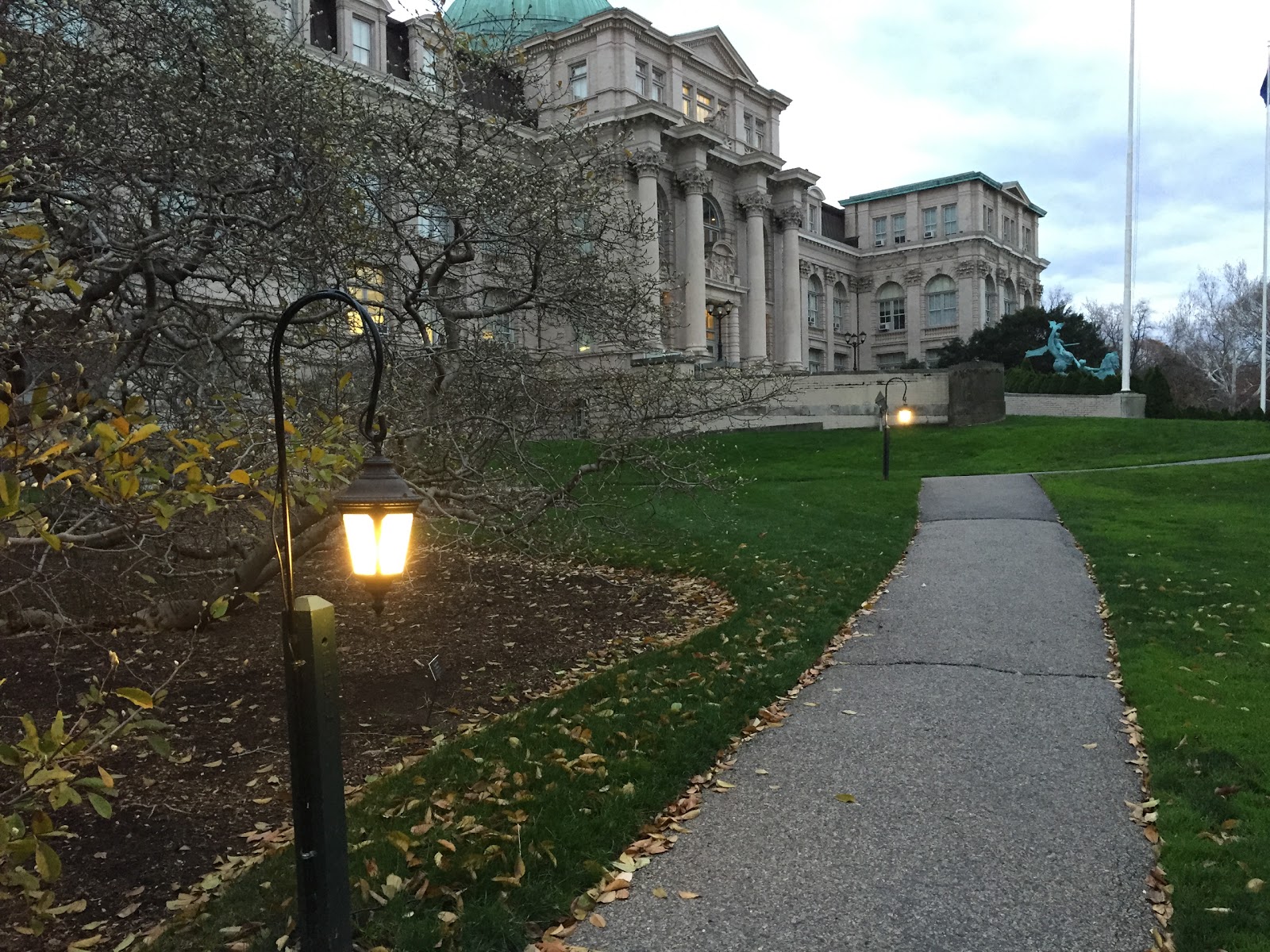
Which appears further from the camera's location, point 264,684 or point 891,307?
point 891,307

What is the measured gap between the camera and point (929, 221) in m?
81.8

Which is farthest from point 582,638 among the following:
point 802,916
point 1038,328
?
point 1038,328

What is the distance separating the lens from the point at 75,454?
505cm

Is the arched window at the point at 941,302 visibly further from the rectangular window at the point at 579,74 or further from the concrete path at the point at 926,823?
the concrete path at the point at 926,823

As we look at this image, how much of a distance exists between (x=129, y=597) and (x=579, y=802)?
22.7 feet

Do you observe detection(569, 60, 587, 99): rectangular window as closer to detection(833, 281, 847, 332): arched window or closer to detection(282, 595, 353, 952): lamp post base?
detection(833, 281, 847, 332): arched window

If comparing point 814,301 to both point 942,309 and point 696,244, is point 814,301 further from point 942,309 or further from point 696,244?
point 696,244

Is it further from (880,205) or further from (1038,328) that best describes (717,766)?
(880,205)

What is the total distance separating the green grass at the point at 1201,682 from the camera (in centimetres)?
455

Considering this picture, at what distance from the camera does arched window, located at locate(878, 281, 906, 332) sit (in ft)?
273

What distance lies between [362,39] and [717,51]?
2808 cm

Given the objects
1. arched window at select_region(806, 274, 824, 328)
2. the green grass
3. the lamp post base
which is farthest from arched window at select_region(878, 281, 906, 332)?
the lamp post base

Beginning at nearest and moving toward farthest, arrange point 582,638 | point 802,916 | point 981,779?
point 802,916 → point 981,779 → point 582,638

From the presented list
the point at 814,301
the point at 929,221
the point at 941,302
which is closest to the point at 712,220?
the point at 814,301
